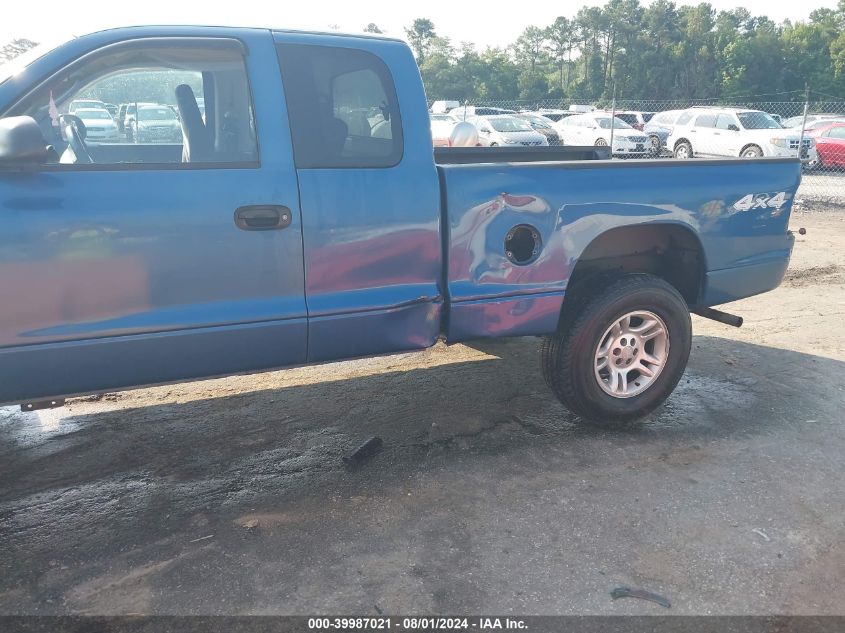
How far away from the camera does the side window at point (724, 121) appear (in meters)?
19.0

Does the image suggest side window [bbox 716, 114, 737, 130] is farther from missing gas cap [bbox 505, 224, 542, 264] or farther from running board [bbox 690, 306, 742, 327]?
missing gas cap [bbox 505, 224, 542, 264]

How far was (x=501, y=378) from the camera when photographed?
4.80 m

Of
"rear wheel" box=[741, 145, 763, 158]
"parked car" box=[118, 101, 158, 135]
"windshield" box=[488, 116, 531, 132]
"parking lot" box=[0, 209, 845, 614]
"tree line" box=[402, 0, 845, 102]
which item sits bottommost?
"parking lot" box=[0, 209, 845, 614]

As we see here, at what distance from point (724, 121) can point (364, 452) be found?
18728 mm

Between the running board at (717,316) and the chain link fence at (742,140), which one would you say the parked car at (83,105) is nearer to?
the running board at (717,316)

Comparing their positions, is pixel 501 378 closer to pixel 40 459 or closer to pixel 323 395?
pixel 323 395

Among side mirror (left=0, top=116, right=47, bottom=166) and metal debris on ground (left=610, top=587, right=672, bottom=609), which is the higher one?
side mirror (left=0, top=116, right=47, bottom=166)

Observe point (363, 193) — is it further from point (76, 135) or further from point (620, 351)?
point (620, 351)

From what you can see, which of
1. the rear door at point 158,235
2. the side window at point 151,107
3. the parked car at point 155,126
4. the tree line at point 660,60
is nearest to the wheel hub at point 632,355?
the rear door at point 158,235

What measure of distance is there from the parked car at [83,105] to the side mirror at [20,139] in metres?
0.31

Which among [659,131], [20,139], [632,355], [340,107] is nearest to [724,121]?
[659,131]

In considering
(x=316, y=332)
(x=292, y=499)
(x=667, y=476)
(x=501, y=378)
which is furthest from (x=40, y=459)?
(x=667, y=476)

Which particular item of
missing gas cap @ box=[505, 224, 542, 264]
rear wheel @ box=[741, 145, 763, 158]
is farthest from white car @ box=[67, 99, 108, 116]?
rear wheel @ box=[741, 145, 763, 158]

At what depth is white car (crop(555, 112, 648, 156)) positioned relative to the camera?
21.4m
